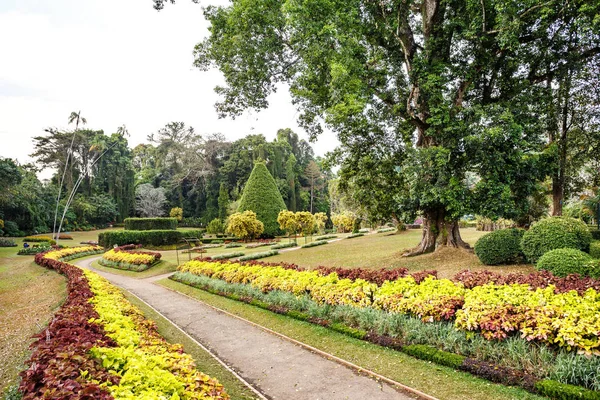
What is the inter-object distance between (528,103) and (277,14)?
9118 mm

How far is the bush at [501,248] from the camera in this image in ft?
33.8

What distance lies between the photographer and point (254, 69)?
13336 millimetres

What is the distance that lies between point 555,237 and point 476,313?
5792 millimetres

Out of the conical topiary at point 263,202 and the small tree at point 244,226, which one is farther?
the conical topiary at point 263,202

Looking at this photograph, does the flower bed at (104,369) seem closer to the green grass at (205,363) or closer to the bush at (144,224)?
the green grass at (205,363)

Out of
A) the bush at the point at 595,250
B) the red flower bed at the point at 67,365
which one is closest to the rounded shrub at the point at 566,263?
the bush at the point at 595,250

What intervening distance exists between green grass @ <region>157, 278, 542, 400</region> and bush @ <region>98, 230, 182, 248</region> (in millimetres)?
24884

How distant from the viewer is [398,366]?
4859 millimetres

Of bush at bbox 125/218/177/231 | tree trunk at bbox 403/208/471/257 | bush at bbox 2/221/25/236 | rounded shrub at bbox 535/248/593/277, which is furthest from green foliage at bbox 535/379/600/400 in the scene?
bush at bbox 2/221/25/236

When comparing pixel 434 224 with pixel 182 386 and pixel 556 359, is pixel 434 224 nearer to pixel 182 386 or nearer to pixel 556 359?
pixel 556 359

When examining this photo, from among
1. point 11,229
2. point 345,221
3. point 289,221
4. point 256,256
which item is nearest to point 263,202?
point 289,221

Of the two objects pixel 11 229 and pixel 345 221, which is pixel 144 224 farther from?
pixel 345 221

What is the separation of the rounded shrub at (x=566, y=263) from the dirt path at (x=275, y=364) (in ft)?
17.5

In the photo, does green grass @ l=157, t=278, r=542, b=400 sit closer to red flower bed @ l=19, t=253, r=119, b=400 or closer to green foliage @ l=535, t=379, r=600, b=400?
green foliage @ l=535, t=379, r=600, b=400
